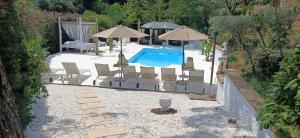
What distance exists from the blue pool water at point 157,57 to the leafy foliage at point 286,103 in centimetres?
1715

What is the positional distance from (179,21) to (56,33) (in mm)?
12907

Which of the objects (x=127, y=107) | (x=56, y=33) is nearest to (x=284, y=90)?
(x=127, y=107)

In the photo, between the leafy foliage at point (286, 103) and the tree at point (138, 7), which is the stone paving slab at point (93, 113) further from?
the tree at point (138, 7)

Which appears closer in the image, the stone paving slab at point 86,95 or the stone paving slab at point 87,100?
the stone paving slab at point 87,100

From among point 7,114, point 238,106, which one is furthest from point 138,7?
point 7,114

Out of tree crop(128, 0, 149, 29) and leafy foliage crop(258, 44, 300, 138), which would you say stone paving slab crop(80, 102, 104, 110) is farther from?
tree crop(128, 0, 149, 29)

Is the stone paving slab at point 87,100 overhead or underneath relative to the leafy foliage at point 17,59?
underneath

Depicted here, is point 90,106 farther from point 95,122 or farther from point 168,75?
point 168,75

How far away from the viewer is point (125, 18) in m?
33.5

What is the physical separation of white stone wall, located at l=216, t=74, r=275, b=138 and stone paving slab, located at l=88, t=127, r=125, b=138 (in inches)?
123

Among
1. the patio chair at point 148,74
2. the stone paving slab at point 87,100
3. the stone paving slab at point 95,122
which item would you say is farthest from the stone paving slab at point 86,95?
the stone paving slab at point 95,122

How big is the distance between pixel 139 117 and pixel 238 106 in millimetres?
2822

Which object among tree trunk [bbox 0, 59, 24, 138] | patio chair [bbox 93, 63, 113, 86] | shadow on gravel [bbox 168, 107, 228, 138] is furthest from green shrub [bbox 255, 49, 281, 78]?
tree trunk [bbox 0, 59, 24, 138]

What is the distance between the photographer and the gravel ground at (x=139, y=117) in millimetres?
8227
